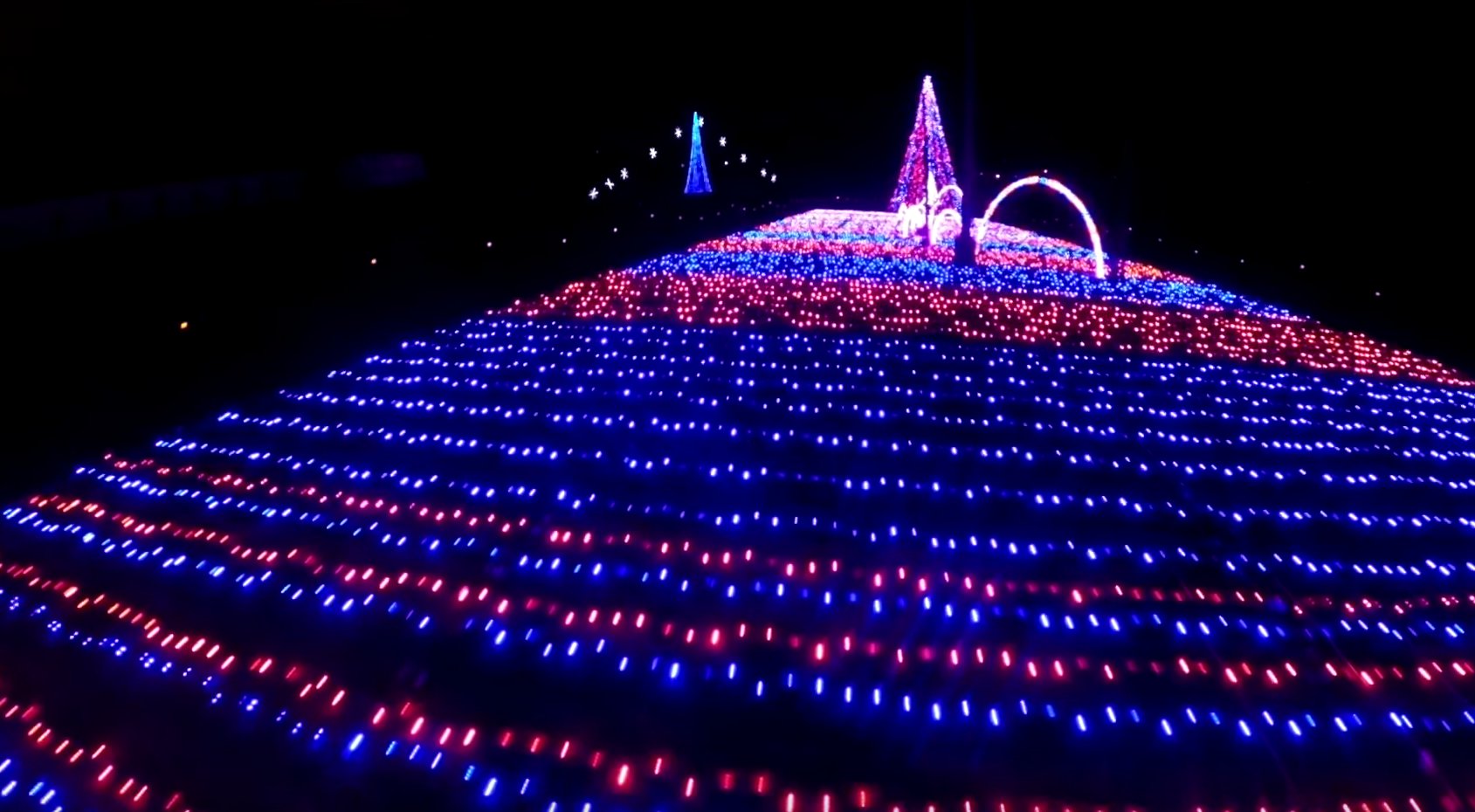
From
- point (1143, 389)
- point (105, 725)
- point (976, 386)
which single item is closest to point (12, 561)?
point (105, 725)

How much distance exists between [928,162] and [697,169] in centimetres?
976

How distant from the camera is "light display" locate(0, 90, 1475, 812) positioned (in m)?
2.36

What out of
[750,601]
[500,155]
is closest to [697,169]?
[500,155]

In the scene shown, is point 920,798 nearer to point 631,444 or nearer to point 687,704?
point 687,704

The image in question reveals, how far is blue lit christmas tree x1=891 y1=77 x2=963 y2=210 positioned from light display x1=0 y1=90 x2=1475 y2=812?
28.1 ft

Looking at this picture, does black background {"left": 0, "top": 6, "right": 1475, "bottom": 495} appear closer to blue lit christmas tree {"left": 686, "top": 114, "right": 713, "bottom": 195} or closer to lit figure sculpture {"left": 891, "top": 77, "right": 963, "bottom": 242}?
blue lit christmas tree {"left": 686, "top": 114, "right": 713, "bottom": 195}

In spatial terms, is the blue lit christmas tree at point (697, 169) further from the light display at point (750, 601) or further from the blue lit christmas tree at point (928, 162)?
the light display at point (750, 601)

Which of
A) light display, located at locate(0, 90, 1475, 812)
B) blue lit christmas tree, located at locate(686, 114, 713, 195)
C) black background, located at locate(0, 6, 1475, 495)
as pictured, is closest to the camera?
light display, located at locate(0, 90, 1475, 812)

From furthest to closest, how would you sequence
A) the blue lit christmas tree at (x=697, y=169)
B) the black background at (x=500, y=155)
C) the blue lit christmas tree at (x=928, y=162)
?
the blue lit christmas tree at (x=697, y=169) → the blue lit christmas tree at (x=928, y=162) → the black background at (x=500, y=155)

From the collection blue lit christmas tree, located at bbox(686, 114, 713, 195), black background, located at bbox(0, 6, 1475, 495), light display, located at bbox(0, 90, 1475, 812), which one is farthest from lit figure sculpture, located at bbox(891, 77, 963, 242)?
light display, located at bbox(0, 90, 1475, 812)

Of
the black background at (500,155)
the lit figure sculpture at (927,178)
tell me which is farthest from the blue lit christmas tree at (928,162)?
the black background at (500,155)

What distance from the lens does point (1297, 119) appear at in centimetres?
1341

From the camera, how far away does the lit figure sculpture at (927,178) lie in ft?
45.3

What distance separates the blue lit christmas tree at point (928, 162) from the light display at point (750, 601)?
337 inches
